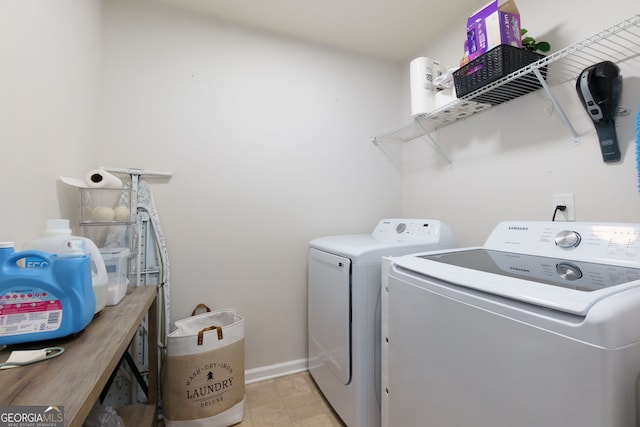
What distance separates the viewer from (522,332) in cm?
64

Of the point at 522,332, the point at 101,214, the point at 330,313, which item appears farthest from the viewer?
the point at 330,313

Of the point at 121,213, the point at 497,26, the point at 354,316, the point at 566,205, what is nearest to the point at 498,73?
the point at 497,26

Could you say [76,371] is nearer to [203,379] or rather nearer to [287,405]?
[203,379]

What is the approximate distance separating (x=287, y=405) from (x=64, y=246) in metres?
1.50

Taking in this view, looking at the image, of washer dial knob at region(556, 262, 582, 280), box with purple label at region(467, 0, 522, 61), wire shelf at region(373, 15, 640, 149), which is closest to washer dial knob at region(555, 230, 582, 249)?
washer dial knob at region(556, 262, 582, 280)

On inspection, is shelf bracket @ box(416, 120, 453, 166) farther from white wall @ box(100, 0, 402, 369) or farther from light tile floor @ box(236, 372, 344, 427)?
light tile floor @ box(236, 372, 344, 427)

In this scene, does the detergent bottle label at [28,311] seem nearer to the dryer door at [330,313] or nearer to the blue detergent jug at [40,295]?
the blue detergent jug at [40,295]

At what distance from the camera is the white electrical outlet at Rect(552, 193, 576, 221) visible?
1291mm

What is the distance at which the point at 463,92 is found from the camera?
147 cm

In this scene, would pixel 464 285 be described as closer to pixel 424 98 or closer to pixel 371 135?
pixel 424 98

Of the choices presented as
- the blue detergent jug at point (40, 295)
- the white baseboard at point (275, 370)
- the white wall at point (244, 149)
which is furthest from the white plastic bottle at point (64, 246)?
the white baseboard at point (275, 370)

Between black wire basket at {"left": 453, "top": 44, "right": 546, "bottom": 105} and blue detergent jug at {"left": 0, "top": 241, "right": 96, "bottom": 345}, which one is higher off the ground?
black wire basket at {"left": 453, "top": 44, "right": 546, "bottom": 105}

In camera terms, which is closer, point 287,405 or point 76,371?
point 76,371

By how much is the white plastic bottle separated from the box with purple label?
73.6 inches
